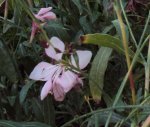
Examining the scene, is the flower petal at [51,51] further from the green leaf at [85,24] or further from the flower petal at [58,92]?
the green leaf at [85,24]

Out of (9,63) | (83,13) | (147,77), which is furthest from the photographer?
(83,13)

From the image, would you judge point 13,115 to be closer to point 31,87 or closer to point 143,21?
point 31,87

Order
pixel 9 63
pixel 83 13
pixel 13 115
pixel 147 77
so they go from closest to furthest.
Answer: pixel 147 77, pixel 9 63, pixel 13 115, pixel 83 13

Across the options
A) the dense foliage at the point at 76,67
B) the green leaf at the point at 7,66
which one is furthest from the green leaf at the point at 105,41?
the green leaf at the point at 7,66

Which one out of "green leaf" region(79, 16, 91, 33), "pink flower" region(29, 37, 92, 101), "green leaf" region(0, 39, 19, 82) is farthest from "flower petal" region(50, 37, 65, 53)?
"green leaf" region(79, 16, 91, 33)

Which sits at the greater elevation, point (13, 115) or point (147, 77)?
point (147, 77)

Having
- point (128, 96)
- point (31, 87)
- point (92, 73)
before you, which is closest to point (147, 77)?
point (92, 73)

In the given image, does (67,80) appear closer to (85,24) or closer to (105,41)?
(105,41)
